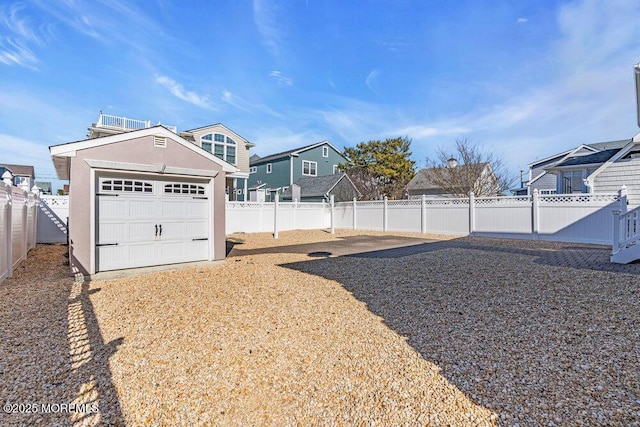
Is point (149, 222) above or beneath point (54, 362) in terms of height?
above

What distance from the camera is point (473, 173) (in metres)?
18.2

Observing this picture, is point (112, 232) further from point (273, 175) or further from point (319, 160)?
point (319, 160)

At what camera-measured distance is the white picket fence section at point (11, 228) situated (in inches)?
224

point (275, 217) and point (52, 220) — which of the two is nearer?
point (52, 220)

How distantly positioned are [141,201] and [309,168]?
71.9 feet

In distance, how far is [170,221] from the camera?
7.15 m

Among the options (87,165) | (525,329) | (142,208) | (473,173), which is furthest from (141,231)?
(473,173)

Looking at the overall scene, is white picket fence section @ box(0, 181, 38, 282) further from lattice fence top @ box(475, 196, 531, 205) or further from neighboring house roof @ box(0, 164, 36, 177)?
neighboring house roof @ box(0, 164, 36, 177)

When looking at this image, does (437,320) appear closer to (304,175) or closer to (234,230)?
(234,230)

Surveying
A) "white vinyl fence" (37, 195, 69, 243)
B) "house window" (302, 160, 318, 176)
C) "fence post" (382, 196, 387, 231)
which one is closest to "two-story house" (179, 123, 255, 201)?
"house window" (302, 160, 318, 176)

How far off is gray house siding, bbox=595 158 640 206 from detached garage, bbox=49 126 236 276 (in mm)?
15377

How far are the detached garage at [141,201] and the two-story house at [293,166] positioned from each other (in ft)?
63.2

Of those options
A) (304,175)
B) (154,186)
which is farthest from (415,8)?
(304,175)

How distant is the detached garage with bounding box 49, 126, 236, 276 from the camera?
238 inches
